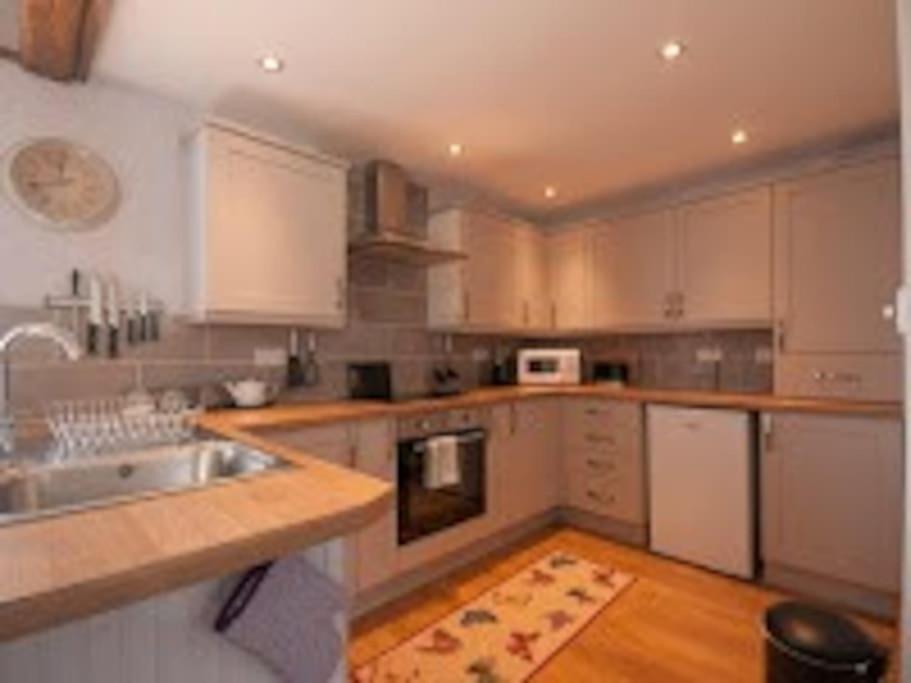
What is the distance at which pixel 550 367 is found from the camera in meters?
3.59

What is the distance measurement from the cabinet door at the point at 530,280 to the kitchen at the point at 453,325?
217 millimetres

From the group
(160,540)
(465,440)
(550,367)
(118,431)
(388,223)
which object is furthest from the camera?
(550,367)

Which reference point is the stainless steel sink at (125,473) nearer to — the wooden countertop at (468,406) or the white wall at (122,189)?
the wooden countertop at (468,406)

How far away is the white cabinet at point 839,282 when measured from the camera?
7.89ft

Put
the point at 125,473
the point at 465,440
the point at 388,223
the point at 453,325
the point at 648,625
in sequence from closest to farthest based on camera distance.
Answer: the point at 125,473 < the point at 648,625 < the point at 465,440 < the point at 388,223 < the point at 453,325

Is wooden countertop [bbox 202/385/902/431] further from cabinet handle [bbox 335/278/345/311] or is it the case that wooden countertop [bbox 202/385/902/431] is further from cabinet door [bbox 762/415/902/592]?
cabinet handle [bbox 335/278/345/311]

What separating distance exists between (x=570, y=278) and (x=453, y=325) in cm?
105

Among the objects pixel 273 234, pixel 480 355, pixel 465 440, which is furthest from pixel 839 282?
pixel 273 234

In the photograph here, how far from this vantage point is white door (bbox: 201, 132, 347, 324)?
2.17 metres

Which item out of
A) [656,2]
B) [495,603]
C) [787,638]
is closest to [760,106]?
[656,2]

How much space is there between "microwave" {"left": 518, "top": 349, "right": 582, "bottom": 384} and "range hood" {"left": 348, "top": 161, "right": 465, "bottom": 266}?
97 cm

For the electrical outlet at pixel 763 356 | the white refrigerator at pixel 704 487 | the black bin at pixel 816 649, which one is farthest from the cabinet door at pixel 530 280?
the black bin at pixel 816 649

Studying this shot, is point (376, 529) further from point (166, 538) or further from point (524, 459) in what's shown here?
point (166, 538)

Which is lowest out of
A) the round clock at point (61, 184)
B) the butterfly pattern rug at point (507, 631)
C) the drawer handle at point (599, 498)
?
the butterfly pattern rug at point (507, 631)
